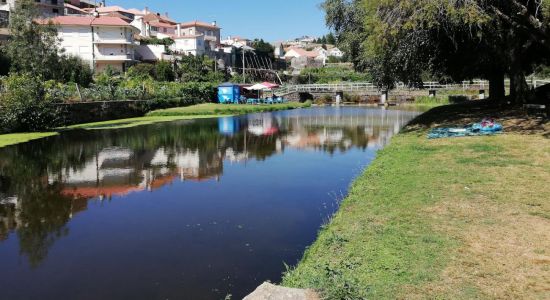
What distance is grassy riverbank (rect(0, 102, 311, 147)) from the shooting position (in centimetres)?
2855

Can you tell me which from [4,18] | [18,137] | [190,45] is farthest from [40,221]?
[190,45]

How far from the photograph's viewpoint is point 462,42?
970 inches

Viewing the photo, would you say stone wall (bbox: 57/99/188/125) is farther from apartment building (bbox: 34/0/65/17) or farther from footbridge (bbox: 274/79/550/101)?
apartment building (bbox: 34/0/65/17)

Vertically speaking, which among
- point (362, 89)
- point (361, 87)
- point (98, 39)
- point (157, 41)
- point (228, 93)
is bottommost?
point (228, 93)

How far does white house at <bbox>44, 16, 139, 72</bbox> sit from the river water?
5058cm

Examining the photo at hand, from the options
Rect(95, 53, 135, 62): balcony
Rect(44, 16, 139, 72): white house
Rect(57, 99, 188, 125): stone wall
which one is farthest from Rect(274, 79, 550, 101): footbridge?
Rect(57, 99, 188, 125): stone wall

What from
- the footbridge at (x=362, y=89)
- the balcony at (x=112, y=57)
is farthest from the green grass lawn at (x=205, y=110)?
the balcony at (x=112, y=57)

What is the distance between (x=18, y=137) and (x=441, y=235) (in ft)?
87.5

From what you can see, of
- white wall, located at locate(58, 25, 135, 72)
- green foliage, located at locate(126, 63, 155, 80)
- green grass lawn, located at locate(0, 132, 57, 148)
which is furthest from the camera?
white wall, located at locate(58, 25, 135, 72)

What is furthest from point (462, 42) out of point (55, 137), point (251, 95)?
point (251, 95)

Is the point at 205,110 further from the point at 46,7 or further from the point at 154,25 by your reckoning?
the point at 154,25

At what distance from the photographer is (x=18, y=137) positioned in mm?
28172

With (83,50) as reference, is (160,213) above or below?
below

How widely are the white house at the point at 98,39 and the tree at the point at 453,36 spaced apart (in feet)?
167
